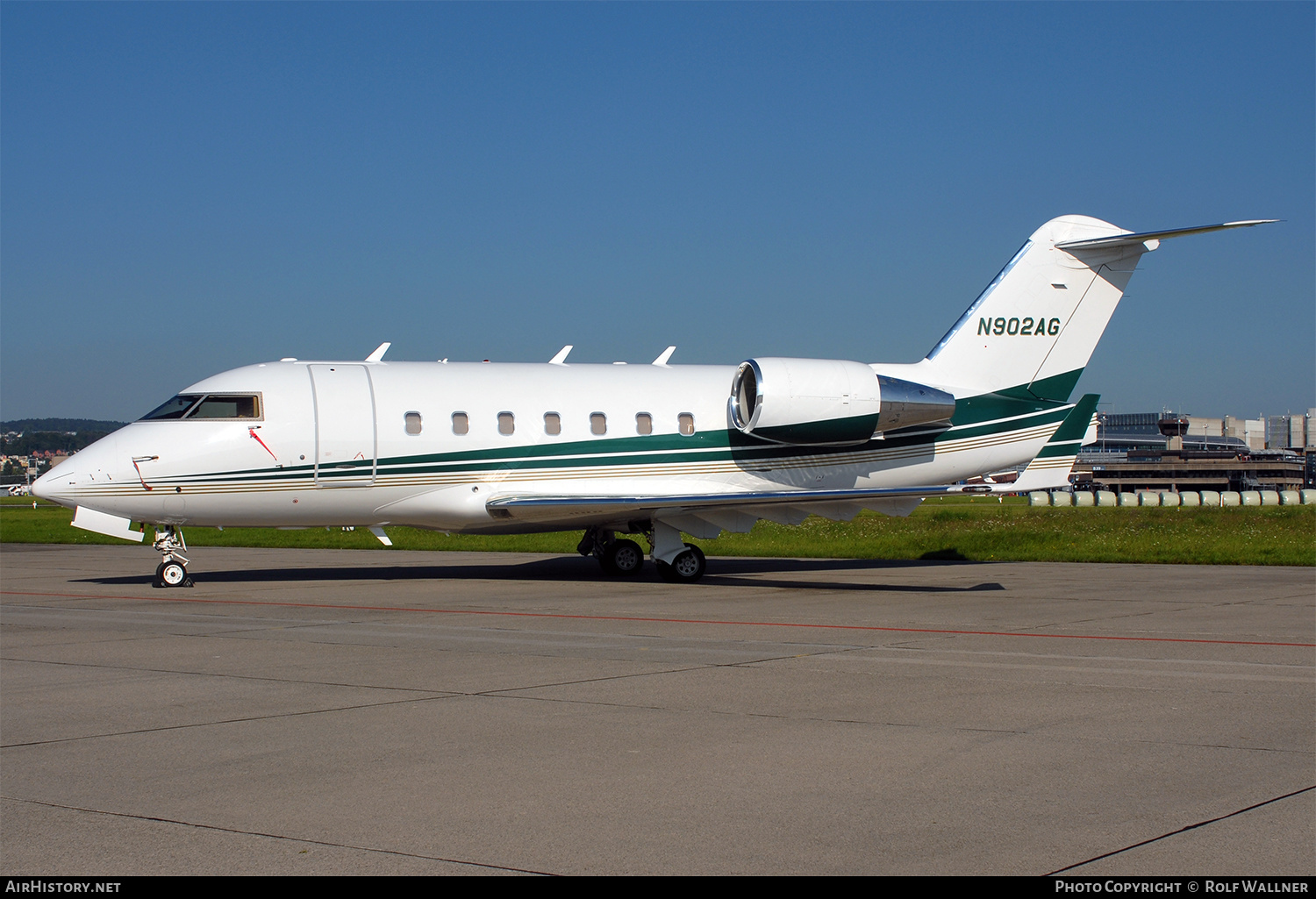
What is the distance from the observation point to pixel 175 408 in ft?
59.8

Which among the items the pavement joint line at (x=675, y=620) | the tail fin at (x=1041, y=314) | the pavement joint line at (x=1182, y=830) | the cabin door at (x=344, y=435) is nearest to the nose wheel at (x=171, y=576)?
the pavement joint line at (x=675, y=620)

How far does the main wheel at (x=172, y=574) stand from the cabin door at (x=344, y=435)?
9.12ft

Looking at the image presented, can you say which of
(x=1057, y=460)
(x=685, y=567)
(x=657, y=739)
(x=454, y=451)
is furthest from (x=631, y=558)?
(x=657, y=739)

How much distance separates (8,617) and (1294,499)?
98830mm

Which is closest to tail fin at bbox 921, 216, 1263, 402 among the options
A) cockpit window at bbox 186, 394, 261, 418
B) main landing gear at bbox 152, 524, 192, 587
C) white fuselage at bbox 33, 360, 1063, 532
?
white fuselage at bbox 33, 360, 1063, 532

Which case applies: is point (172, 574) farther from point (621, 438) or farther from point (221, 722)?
point (221, 722)

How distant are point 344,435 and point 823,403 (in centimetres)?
814

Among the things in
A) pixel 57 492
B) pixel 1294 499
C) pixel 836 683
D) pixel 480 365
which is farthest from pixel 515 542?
pixel 1294 499

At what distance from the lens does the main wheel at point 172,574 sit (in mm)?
18438

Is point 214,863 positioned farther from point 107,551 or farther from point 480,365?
point 107,551

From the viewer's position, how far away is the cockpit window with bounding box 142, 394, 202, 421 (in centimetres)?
1814

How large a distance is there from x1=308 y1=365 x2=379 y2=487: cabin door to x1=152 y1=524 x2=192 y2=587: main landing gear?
2.70 meters

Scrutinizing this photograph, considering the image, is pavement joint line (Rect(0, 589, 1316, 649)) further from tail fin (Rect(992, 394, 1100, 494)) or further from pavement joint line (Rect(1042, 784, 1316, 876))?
tail fin (Rect(992, 394, 1100, 494))

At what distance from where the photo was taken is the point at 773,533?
30.9 m
